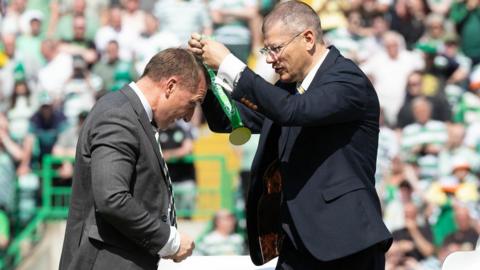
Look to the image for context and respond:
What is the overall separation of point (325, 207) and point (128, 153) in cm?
85

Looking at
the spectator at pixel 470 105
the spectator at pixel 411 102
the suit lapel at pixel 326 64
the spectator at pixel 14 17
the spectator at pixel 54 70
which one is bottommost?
the spectator at pixel 470 105

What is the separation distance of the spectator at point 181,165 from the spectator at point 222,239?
1.31 ft

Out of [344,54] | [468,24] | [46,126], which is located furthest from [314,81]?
[468,24]

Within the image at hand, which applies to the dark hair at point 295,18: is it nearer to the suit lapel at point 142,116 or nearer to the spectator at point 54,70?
the suit lapel at point 142,116

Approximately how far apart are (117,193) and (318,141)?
2.88 ft

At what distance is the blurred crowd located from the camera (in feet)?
33.9

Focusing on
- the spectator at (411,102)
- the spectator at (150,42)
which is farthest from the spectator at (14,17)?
the spectator at (411,102)

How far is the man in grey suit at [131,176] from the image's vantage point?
4590mm

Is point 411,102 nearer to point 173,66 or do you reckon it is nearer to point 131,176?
point 173,66

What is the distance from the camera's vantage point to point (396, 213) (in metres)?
10.3

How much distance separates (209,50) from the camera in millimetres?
4809

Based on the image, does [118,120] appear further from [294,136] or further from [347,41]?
[347,41]

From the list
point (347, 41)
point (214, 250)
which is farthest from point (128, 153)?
point (347, 41)

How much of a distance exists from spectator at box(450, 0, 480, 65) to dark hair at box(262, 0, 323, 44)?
22.9 ft
